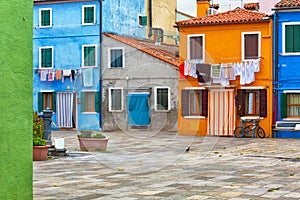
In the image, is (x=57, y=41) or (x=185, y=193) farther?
(x=57, y=41)

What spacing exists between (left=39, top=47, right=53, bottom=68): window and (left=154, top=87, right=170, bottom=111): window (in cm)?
604

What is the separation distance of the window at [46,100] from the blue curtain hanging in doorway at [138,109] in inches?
152

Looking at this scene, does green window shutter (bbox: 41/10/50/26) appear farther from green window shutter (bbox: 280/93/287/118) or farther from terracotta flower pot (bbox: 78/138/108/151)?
terracotta flower pot (bbox: 78/138/108/151)

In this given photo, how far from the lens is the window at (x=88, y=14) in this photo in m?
30.7

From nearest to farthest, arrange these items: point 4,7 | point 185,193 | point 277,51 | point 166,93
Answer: point 4,7, point 185,193, point 277,51, point 166,93

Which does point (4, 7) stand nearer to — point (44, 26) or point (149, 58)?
point (149, 58)

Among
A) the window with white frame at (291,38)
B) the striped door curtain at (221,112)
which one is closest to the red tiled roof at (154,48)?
the striped door curtain at (221,112)

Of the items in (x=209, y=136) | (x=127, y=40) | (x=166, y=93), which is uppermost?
(x=127, y=40)

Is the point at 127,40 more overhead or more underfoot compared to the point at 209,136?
more overhead

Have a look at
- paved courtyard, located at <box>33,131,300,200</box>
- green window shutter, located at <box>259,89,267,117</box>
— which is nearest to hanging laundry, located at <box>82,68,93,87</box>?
green window shutter, located at <box>259,89,267,117</box>

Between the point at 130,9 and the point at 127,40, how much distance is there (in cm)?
331

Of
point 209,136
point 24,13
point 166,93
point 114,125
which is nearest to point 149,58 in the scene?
point 166,93

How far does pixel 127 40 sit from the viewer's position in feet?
100

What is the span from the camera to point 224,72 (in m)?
25.6
